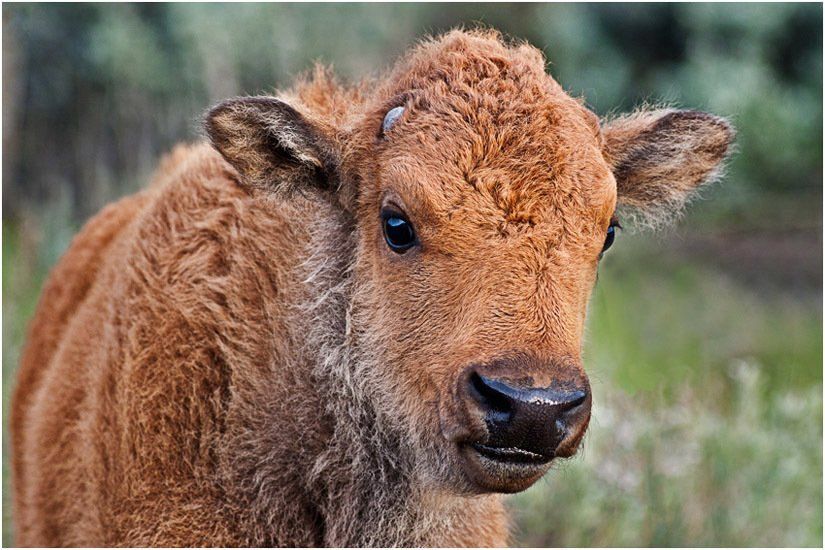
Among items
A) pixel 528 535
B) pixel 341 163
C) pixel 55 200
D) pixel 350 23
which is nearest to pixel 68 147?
pixel 55 200

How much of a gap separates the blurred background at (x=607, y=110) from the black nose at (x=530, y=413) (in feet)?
16.9

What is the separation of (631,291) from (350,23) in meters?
5.42

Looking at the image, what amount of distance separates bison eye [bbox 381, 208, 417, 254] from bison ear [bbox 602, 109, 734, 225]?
1156mm

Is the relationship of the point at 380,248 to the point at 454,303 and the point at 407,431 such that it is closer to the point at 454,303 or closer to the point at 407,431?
the point at 454,303

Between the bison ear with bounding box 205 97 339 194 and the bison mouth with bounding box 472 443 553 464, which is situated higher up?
the bison ear with bounding box 205 97 339 194

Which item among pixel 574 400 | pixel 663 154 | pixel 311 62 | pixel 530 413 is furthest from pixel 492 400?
pixel 311 62

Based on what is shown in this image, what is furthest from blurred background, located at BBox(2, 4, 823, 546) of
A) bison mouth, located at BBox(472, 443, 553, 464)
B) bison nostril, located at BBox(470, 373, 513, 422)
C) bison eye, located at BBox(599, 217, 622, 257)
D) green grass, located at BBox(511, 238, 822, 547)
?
bison nostril, located at BBox(470, 373, 513, 422)

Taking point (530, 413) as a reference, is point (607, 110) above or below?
above

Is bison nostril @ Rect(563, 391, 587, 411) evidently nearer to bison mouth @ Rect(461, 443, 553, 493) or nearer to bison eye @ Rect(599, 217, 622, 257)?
bison mouth @ Rect(461, 443, 553, 493)

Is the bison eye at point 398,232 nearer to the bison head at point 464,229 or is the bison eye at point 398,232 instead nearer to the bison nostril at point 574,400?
the bison head at point 464,229

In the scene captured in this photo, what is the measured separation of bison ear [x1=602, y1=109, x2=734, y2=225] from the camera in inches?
197

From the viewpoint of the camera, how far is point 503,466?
3916 millimetres

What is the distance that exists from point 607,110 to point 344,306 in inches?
277

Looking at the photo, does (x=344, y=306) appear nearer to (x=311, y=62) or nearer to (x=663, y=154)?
(x=663, y=154)
